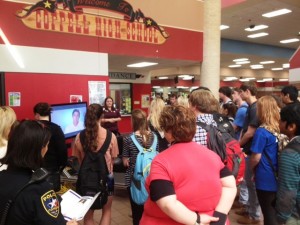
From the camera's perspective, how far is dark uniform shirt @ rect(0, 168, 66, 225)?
118 cm

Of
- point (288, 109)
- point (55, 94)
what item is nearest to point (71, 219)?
point (288, 109)

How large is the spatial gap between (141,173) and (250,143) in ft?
4.79

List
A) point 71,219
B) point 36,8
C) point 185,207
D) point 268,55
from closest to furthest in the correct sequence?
1. point 185,207
2. point 71,219
3. point 36,8
4. point 268,55

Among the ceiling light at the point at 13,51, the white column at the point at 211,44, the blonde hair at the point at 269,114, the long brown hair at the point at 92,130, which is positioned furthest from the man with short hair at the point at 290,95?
the ceiling light at the point at 13,51

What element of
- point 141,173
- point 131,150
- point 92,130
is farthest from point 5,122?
point 141,173

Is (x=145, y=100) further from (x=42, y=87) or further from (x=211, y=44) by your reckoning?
(x=42, y=87)

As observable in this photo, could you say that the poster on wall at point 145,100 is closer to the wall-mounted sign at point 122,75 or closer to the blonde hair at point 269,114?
the wall-mounted sign at point 122,75

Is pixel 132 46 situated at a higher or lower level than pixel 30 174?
higher

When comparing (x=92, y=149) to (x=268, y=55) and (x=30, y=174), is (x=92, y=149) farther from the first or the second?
(x=268, y=55)

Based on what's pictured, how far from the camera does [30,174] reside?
1267 millimetres

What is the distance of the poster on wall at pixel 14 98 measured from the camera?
12.3ft

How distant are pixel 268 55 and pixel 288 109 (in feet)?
36.5

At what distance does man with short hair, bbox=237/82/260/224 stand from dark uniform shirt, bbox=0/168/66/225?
2.44 m

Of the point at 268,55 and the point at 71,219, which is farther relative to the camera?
the point at 268,55
